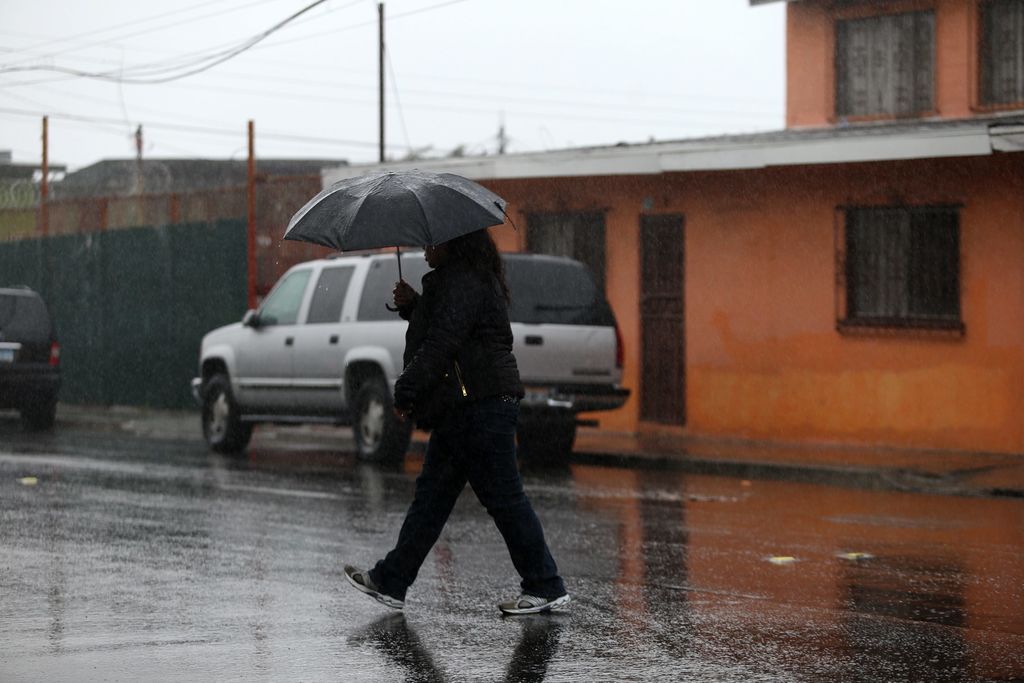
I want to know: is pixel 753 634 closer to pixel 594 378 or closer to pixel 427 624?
pixel 427 624

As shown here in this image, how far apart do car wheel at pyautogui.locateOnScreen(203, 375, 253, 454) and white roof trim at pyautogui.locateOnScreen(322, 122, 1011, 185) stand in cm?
312

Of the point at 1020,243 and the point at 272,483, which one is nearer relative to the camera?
the point at 272,483

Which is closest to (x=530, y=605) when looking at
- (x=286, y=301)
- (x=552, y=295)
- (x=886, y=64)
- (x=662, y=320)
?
(x=552, y=295)

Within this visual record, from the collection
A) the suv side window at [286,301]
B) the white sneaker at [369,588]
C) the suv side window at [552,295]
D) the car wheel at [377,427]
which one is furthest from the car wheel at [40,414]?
the white sneaker at [369,588]

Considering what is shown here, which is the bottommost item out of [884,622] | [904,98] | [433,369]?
[884,622]

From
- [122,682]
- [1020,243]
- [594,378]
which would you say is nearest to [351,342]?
[594,378]

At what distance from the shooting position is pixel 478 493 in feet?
23.6

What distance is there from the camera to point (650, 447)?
1689 centimetres

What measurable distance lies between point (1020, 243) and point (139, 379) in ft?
43.9

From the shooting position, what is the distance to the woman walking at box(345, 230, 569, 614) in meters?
7.07

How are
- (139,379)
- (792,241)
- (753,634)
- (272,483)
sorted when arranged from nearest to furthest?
(753,634)
(272,483)
(792,241)
(139,379)

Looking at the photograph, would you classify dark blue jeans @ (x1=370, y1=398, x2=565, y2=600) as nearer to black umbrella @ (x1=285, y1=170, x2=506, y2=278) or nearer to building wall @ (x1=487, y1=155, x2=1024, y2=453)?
black umbrella @ (x1=285, y1=170, x2=506, y2=278)

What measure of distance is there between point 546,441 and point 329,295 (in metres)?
2.66

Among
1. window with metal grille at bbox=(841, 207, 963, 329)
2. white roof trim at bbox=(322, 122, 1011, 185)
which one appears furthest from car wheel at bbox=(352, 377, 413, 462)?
window with metal grille at bbox=(841, 207, 963, 329)
